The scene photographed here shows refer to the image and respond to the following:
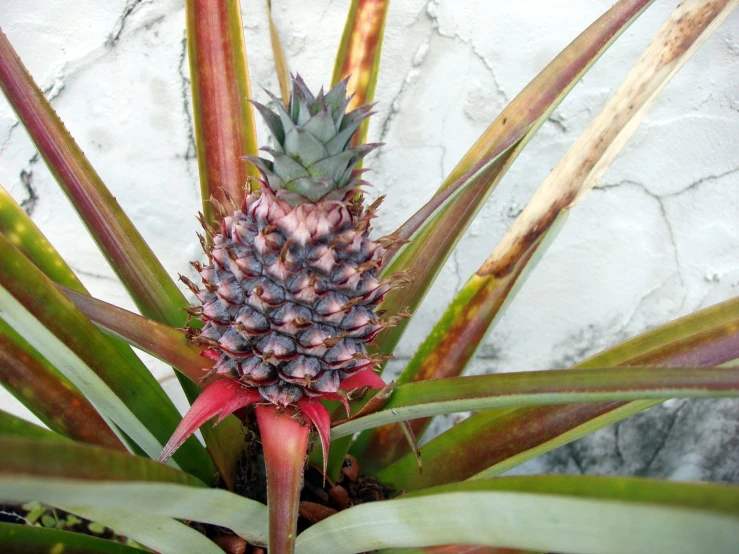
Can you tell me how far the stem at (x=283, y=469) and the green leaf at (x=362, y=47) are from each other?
427mm

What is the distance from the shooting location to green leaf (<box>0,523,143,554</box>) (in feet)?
2.02

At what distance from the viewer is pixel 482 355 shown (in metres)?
1.24

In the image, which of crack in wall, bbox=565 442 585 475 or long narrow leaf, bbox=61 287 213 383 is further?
crack in wall, bbox=565 442 585 475

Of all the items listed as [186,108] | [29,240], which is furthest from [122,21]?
[29,240]

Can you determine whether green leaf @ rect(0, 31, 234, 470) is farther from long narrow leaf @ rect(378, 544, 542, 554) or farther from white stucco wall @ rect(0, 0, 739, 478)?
white stucco wall @ rect(0, 0, 739, 478)

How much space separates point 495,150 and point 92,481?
1.99 feet

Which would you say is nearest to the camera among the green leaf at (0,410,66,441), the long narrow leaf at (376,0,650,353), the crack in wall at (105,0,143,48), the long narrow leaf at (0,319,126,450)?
the green leaf at (0,410,66,441)

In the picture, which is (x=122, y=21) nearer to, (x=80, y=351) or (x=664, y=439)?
(x=80, y=351)

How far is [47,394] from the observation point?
0.66m

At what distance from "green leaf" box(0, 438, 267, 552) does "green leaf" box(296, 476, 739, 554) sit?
18 cm

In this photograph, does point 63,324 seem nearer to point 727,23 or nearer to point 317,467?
point 317,467

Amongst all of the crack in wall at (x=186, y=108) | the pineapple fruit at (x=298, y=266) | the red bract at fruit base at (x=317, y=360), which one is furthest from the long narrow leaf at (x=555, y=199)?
the crack in wall at (x=186, y=108)

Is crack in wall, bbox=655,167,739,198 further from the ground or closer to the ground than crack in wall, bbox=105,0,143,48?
closer to the ground

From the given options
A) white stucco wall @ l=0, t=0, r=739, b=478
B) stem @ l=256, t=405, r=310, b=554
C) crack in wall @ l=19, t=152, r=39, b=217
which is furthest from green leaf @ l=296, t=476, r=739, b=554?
crack in wall @ l=19, t=152, r=39, b=217
